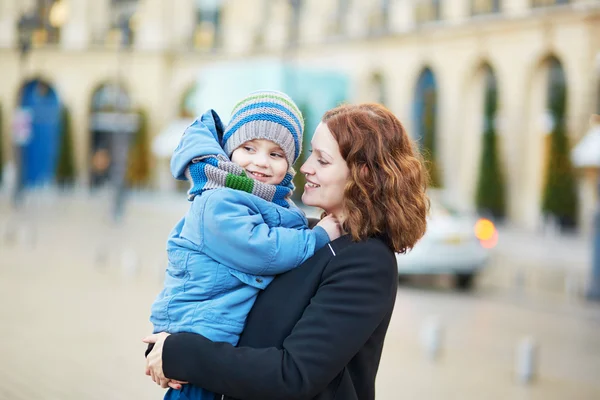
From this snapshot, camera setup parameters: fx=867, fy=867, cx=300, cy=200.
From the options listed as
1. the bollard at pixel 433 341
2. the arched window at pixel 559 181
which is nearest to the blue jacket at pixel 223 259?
the bollard at pixel 433 341

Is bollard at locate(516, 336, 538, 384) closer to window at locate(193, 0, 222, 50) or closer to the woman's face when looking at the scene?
the woman's face

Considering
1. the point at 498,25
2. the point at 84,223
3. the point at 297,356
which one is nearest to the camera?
the point at 297,356

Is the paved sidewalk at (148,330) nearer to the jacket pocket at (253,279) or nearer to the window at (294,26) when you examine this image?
the jacket pocket at (253,279)

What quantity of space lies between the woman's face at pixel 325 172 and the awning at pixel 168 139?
37.8m

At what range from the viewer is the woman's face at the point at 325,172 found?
2701mm

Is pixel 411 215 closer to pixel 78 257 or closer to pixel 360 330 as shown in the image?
pixel 360 330

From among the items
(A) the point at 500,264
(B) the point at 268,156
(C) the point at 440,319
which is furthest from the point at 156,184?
(B) the point at 268,156

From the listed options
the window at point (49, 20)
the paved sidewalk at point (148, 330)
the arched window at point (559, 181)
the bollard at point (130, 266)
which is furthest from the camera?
the window at point (49, 20)

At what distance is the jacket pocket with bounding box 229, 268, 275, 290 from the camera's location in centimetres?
264

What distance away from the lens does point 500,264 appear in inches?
772

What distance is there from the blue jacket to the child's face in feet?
0.38

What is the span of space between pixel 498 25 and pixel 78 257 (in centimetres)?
1964

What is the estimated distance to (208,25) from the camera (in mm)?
49125

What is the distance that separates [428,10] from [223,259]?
111 feet
